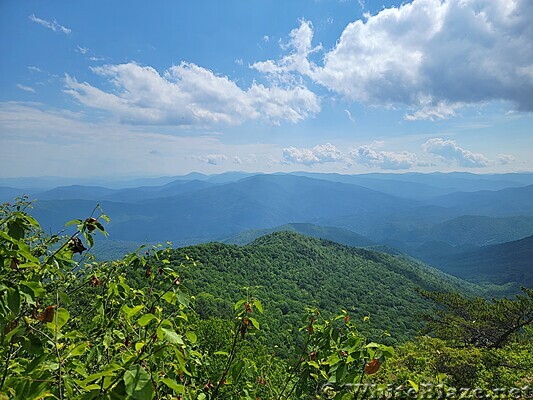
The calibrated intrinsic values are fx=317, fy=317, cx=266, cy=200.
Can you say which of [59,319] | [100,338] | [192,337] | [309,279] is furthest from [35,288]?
[309,279]

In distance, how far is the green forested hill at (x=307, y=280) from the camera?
6056cm

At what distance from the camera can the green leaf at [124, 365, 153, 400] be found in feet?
4.85

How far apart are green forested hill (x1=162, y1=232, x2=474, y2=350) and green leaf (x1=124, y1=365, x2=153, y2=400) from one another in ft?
150

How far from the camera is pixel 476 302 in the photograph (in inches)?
1021

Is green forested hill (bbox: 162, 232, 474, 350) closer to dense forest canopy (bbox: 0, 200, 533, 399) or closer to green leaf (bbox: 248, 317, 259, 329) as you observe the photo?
dense forest canopy (bbox: 0, 200, 533, 399)

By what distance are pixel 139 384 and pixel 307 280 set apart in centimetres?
9051

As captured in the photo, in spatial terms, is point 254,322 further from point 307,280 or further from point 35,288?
point 307,280

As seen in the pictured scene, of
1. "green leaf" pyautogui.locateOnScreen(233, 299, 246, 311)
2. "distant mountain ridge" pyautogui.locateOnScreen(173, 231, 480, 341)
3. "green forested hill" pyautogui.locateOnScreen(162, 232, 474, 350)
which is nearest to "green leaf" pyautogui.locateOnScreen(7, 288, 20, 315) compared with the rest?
"green leaf" pyautogui.locateOnScreen(233, 299, 246, 311)

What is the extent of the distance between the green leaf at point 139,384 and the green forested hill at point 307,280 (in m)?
45.6

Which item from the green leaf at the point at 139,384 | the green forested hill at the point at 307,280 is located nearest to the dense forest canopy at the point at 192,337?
the green leaf at the point at 139,384

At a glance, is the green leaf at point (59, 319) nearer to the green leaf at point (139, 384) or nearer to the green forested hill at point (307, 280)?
the green leaf at point (139, 384)

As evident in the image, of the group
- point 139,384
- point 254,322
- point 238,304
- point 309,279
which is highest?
point 139,384

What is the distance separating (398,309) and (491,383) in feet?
240

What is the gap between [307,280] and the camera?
8856cm
